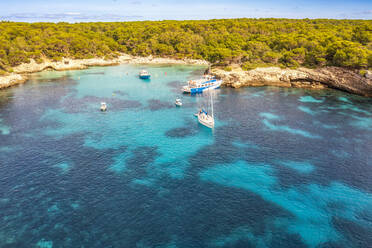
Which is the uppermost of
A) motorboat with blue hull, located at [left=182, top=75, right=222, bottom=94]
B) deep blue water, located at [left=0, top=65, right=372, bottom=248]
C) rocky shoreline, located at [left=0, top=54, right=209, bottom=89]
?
rocky shoreline, located at [left=0, top=54, right=209, bottom=89]

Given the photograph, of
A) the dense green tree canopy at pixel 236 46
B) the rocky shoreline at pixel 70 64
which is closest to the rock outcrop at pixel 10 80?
the rocky shoreline at pixel 70 64

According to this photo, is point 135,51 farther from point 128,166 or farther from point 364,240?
point 364,240

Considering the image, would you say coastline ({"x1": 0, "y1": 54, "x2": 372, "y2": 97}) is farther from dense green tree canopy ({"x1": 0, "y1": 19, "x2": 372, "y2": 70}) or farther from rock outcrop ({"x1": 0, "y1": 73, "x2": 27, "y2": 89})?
dense green tree canopy ({"x1": 0, "y1": 19, "x2": 372, "y2": 70})

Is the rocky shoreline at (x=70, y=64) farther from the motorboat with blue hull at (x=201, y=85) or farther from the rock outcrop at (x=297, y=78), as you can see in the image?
the motorboat with blue hull at (x=201, y=85)

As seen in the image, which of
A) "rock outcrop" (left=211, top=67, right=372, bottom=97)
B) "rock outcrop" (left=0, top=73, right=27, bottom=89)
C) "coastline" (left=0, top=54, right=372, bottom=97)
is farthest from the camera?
"rock outcrop" (left=0, top=73, right=27, bottom=89)

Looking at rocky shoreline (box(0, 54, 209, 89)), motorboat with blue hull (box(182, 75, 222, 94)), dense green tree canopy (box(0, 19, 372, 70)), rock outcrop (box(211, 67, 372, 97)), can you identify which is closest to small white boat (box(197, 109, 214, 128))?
motorboat with blue hull (box(182, 75, 222, 94))

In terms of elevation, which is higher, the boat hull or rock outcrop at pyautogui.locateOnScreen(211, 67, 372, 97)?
rock outcrop at pyautogui.locateOnScreen(211, 67, 372, 97)

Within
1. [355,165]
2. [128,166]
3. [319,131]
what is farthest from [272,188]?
[319,131]

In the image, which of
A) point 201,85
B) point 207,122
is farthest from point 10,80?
point 207,122
